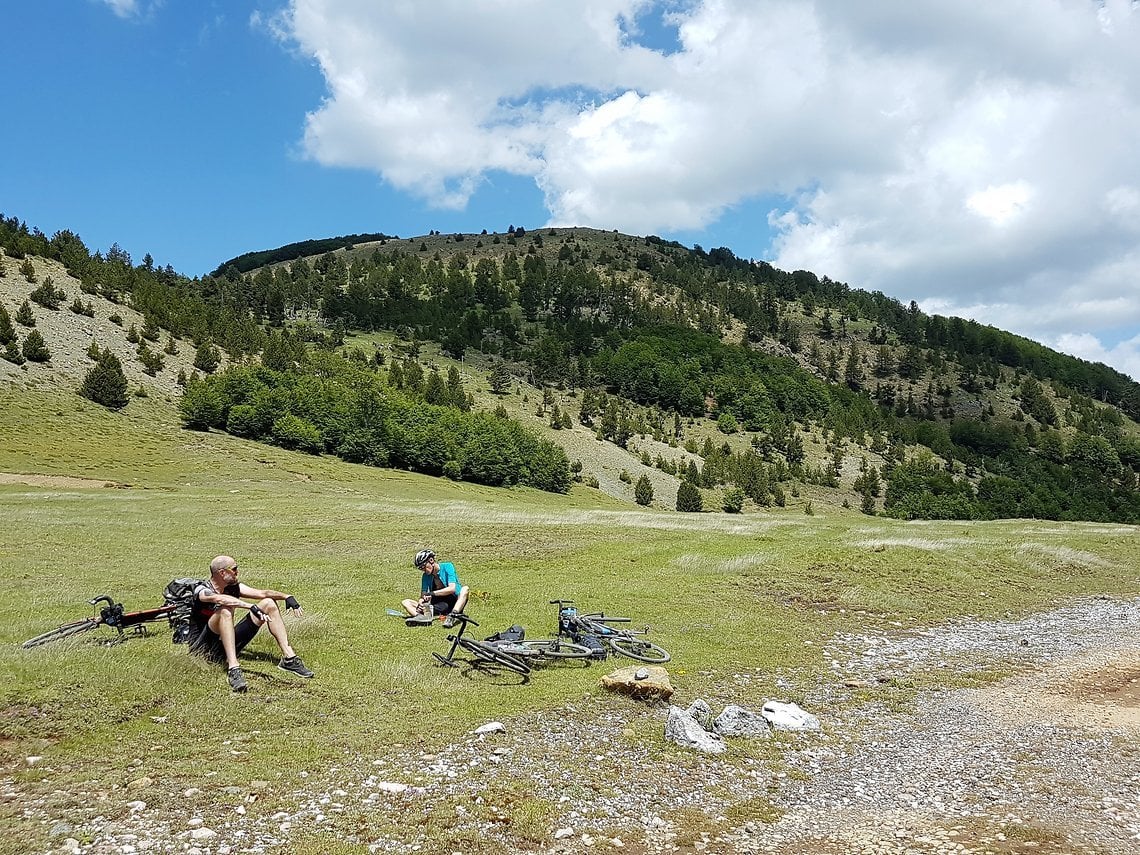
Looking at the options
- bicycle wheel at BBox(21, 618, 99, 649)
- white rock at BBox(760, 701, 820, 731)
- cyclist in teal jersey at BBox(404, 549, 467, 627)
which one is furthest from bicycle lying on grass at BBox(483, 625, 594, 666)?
bicycle wheel at BBox(21, 618, 99, 649)

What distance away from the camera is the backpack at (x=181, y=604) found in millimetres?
13102

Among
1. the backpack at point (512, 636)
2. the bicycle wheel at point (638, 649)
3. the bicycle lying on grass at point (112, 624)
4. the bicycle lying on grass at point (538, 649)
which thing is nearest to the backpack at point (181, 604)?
the bicycle lying on grass at point (112, 624)

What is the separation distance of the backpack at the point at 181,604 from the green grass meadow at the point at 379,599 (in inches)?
31.2

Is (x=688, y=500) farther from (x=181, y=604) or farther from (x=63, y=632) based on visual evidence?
(x=63, y=632)

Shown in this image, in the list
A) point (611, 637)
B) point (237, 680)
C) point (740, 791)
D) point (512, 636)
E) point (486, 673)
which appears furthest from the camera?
point (611, 637)

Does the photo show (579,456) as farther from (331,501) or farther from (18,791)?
(18,791)

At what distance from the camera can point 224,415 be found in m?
109

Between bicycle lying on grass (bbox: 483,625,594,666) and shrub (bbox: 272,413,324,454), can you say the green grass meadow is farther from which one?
shrub (bbox: 272,413,324,454)

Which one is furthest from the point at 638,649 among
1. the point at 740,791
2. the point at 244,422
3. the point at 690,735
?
the point at 244,422

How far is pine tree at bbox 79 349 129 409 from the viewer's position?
98.8m

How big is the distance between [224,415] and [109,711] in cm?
11004

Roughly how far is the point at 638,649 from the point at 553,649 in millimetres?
2234

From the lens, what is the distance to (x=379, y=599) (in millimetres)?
21109

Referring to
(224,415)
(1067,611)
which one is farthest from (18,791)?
(224,415)
